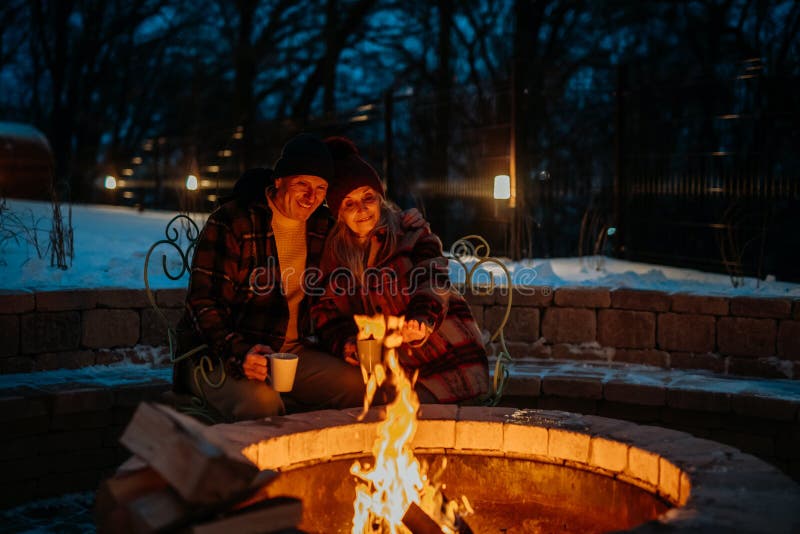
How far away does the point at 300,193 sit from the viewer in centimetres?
385

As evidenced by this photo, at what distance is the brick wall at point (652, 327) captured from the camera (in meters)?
5.70

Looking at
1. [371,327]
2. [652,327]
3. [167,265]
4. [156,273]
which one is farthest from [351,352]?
[167,265]

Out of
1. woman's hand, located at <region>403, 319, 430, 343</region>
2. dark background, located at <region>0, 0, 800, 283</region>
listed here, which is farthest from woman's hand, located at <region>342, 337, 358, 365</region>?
dark background, located at <region>0, 0, 800, 283</region>

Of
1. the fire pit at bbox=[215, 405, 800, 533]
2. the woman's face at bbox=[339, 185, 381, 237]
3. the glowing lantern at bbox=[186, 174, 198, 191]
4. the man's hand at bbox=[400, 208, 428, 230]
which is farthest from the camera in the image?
the glowing lantern at bbox=[186, 174, 198, 191]

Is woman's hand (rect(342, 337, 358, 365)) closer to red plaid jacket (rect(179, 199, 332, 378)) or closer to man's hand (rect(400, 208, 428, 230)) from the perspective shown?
red plaid jacket (rect(179, 199, 332, 378))

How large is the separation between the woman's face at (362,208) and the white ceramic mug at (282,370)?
2.59ft

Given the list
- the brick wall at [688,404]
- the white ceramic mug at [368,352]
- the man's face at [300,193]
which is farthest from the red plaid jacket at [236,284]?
the brick wall at [688,404]

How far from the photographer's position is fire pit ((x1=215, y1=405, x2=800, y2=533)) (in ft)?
9.79

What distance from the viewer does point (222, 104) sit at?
27.7 metres

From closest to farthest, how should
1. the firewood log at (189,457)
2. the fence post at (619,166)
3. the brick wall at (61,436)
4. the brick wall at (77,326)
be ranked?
the firewood log at (189,457) → the brick wall at (61,436) → the brick wall at (77,326) → the fence post at (619,166)

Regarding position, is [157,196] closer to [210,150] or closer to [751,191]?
[210,150]

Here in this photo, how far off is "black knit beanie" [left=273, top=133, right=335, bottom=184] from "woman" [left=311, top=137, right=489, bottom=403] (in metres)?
0.19

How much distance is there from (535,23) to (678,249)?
31.7 feet

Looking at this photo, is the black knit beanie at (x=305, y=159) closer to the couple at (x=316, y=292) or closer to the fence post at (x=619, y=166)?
the couple at (x=316, y=292)
